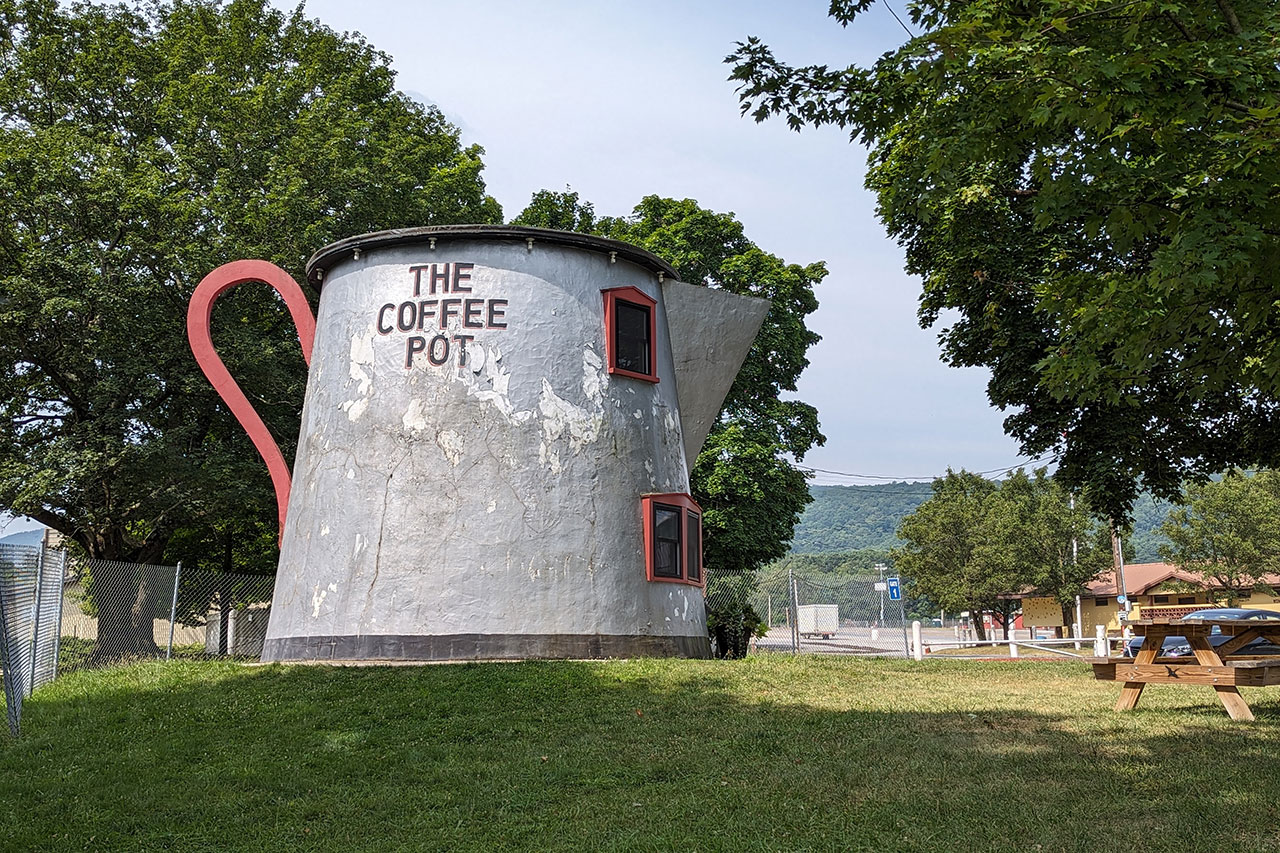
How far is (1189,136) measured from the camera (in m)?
6.97

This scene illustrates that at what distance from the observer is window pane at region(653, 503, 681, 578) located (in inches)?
655

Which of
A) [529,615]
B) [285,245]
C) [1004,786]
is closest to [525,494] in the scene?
[529,615]

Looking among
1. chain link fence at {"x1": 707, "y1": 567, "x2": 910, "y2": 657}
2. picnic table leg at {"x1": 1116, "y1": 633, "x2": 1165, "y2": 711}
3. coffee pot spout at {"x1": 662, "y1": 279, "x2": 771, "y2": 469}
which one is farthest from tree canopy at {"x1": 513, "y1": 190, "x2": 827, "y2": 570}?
picnic table leg at {"x1": 1116, "y1": 633, "x2": 1165, "y2": 711}

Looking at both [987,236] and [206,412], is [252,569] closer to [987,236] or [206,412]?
[206,412]

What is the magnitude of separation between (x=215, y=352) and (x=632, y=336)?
723cm

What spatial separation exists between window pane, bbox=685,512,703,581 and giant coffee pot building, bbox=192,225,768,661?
77mm

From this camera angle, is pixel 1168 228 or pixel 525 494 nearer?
pixel 1168 228

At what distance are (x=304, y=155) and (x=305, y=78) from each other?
218 inches

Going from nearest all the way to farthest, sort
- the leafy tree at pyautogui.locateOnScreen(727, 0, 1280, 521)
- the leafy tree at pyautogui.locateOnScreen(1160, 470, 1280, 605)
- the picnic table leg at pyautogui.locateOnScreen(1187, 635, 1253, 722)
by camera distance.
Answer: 1. the leafy tree at pyautogui.locateOnScreen(727, 0, 1280, 521)
2. the picnic table leg at pyautogui.locateOnScreen(1187, 635, 1253, 722)
3. the leafy tree at pyautogui.locateOnScreen(1160, 470, 1280, 605)

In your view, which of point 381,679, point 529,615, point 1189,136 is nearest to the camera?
point 1189,136

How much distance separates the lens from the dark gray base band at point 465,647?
1492 centimetres

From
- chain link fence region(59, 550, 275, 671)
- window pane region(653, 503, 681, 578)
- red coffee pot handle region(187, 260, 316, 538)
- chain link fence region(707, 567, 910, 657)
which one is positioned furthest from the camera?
chain link fence region(707, 567, 910, 657)

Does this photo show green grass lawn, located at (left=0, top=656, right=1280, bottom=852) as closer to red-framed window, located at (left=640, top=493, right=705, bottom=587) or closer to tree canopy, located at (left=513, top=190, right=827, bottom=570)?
red-framed window, located at (left=640, top=493, right=705, bottom=587)

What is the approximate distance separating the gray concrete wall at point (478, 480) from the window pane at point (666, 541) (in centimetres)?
31
